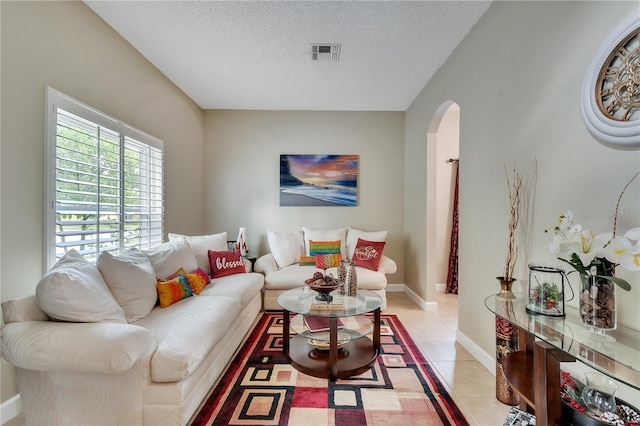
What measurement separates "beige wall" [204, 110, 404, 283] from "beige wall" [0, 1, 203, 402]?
5.24ft

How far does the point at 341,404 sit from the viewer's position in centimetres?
175

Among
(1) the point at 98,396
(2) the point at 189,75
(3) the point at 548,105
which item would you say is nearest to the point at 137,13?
(2) the point at 189,75

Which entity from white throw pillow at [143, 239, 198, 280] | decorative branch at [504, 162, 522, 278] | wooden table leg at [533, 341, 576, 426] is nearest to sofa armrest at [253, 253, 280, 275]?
white throw pillow at [143, 239, 198, 280]

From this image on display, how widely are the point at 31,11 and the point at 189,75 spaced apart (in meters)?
1.56

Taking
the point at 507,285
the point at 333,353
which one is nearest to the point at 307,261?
the point at 333,353

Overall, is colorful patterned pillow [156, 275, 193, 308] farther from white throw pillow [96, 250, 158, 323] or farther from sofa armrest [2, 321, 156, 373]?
sofa armrest [2, 321, 156, 373]

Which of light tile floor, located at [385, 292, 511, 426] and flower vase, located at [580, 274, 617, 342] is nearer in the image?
flower vase, located at [580, 274, 617, 342]

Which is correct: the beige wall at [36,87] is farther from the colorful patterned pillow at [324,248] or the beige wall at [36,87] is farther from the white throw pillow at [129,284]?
the colorful patterned pillow at [324,248]

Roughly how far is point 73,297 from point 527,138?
2.90 metres

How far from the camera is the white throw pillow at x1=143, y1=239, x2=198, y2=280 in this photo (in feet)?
7.89

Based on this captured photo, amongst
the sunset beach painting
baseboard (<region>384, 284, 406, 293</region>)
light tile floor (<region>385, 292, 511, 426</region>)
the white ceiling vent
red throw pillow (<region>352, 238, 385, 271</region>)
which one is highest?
the white ceiling vent

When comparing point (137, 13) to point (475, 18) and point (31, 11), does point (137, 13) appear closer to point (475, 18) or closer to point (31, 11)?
point (31, 11)

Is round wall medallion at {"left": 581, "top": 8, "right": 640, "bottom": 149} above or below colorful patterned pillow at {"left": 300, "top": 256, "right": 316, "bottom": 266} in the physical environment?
above

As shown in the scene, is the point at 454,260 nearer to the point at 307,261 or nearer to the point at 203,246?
the point at 307,261
